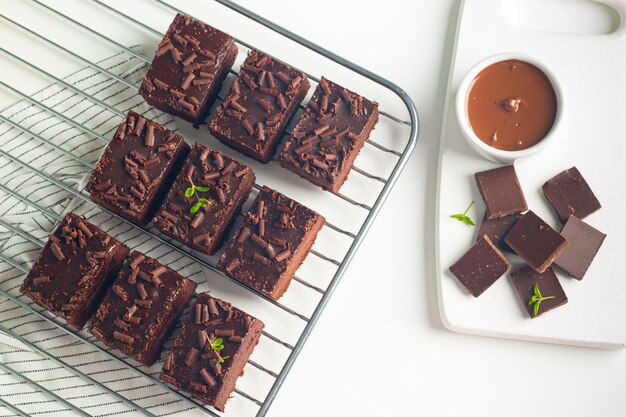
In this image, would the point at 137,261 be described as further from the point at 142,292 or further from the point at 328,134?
the point at 328,134

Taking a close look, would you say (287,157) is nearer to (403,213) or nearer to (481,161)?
(403,213)

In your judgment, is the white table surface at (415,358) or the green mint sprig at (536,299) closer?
the green mint sprig at (536,299)

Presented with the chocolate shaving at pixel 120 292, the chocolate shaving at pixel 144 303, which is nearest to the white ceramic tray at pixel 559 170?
the chocolate shaving at pixel 144 303

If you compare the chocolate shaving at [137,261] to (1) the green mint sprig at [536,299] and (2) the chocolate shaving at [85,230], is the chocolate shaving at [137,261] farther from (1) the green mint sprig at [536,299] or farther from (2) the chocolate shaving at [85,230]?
(1) the green mint sprig at [536,299]

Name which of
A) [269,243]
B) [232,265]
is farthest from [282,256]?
[232,265]

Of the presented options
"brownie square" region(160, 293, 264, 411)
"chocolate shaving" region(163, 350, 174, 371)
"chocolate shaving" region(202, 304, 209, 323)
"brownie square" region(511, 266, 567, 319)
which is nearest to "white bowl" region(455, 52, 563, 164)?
"brownie square" region(511, 266, 567, 319)

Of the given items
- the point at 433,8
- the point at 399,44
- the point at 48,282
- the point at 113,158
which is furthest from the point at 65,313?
the point at 433,8
